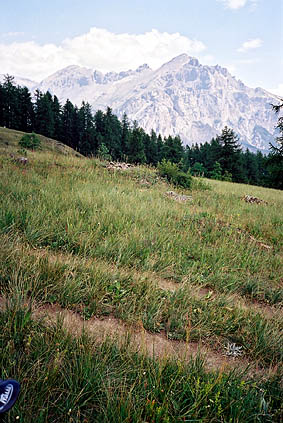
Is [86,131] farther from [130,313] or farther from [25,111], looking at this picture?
[130,313]

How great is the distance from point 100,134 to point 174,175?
194ft

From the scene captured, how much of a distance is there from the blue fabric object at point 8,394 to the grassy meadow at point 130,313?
0.46 meters

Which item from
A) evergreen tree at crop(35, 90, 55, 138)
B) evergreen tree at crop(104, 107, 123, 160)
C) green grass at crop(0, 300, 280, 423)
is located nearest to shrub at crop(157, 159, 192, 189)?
green grass at crop(0, 300, 280, 423)

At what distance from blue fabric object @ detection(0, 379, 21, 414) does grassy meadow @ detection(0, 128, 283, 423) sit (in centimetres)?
46

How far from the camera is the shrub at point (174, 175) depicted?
12.1 m

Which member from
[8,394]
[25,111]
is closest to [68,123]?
[25,111]

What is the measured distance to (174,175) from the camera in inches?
478

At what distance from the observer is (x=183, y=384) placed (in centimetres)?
175

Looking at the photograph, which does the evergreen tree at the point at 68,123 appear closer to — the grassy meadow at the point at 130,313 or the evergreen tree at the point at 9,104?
the evergreen tree at the point at 9,104

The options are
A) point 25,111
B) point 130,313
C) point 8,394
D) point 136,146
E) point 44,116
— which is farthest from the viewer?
point 25,111

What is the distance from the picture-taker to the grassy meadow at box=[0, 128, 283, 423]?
1.64 m

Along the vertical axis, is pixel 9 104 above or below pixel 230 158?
above

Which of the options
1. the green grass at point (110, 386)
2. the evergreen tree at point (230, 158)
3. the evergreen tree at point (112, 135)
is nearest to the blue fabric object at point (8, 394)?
the green grass at point (110, 386)

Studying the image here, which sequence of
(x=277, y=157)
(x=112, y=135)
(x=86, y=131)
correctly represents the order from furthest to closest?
1. (x=112, y=135)
2. (x=86, y=131)
3. (x=277, y=157)
